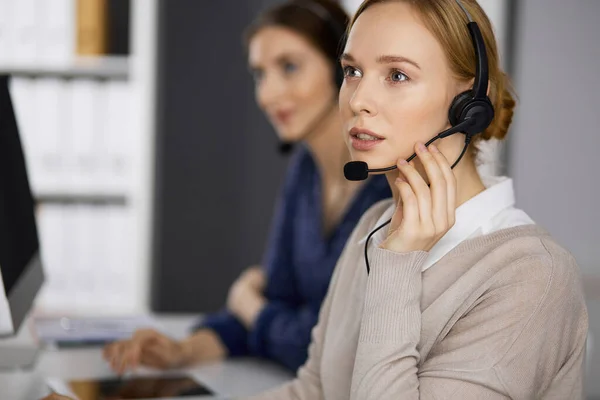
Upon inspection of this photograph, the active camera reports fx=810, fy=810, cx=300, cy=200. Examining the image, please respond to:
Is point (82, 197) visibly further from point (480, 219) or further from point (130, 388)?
point (480, 219)

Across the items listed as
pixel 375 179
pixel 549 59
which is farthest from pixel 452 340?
pixel 549 59

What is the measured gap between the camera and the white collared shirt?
3.34 ft

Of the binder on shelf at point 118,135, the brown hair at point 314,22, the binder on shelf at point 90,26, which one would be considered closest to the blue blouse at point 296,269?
the brown hair at point 314,22

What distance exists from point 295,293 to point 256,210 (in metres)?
1.30

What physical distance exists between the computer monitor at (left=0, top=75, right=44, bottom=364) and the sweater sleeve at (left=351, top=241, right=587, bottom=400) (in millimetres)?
491

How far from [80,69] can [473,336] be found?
216 cm

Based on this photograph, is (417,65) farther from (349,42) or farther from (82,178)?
(82,178)

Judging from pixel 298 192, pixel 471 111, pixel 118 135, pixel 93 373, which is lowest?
pixel 93 373

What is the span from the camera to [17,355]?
4.46 feet

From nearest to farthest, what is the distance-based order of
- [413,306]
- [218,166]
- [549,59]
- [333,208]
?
1. [413,306]
2. [333,208]
3. [549,59]
4. [218,166]

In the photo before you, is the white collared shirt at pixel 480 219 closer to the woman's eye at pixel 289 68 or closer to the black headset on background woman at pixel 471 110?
the black headset on background woman at pixel 471 110

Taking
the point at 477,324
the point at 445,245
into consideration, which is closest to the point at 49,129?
the point at 445,245

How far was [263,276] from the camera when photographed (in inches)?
72.2

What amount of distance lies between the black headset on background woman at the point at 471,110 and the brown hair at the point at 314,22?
756 millimetres
